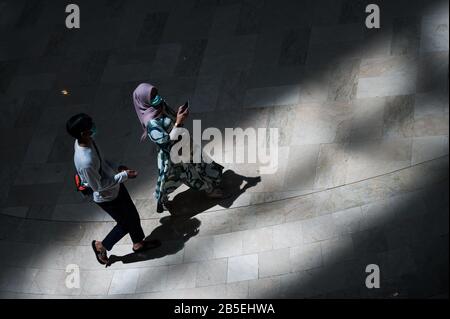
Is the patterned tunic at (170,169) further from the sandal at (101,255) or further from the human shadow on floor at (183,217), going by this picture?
the sandal at (101,255)

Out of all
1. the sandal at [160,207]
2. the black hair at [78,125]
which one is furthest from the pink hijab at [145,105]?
the sandal at [160,207]

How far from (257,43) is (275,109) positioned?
1.56m

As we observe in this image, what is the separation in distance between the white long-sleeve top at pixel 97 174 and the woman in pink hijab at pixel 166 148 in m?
0.64

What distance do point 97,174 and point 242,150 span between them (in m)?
2.75

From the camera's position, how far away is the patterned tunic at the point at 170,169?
8992 mm

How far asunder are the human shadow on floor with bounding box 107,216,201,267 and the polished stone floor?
2 cm

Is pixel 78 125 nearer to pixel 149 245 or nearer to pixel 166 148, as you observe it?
pixel 166 148

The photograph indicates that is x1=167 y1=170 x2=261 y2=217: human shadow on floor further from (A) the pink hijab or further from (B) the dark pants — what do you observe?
(A) the pink hijab

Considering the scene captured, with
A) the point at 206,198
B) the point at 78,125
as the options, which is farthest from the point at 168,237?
the point at 78,125

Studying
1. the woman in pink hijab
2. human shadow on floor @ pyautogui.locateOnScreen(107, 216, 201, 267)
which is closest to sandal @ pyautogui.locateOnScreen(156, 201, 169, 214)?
the woman in pink hijab

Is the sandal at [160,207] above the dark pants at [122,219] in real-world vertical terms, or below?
above

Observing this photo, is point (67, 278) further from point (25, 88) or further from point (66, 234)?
point (25, 88)

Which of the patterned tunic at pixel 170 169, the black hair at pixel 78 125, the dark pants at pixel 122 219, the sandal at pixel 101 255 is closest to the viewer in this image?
the black hair at pixel 78 125

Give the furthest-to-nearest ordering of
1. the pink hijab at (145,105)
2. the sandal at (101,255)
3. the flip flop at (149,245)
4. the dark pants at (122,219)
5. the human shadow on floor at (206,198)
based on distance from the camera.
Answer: the human shadow on floor at (206,198) → the flip flop at (149,245) → the sandal at (101,255) → the dark pants at (122,219) → the pink hijab at (145,105)
